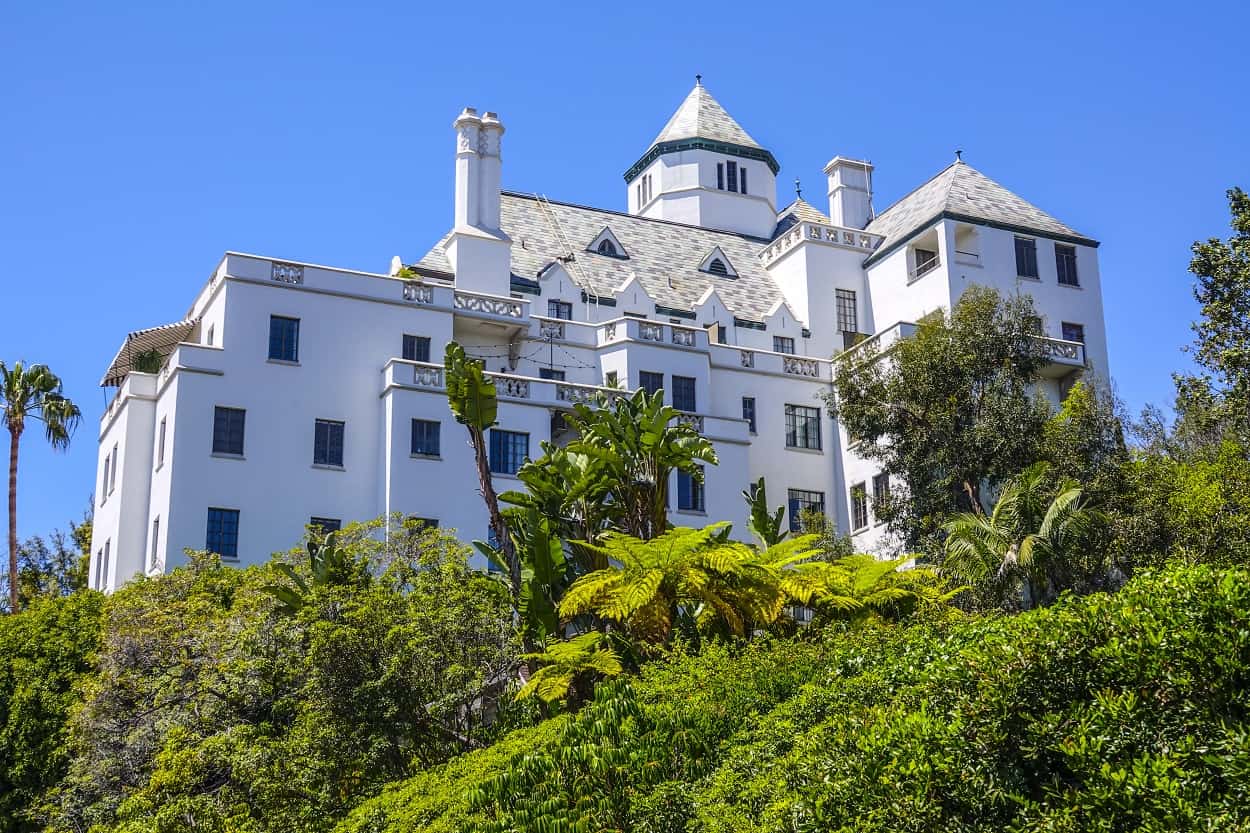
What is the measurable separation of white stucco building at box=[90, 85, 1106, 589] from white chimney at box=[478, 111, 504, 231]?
0.09 meters

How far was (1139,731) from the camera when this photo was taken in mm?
12031

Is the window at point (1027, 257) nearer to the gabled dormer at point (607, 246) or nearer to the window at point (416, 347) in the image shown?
the gabled dormer at point (607, 246)

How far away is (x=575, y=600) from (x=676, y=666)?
329 centimetres

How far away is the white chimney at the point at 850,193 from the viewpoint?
5781 centimetres

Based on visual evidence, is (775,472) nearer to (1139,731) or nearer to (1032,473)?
(1032,473)

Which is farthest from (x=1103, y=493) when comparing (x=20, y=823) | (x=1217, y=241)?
(x=20, y=823)

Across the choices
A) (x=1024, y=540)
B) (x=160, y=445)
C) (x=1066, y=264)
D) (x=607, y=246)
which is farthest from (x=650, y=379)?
(x=1066, y=264)

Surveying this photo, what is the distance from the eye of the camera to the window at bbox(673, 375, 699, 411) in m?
45.8

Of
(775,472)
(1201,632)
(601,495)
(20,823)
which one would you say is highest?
(775,472)

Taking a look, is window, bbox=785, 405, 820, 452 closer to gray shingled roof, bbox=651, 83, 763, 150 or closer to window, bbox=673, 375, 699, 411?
window, bbox=673, 375, 699, 411

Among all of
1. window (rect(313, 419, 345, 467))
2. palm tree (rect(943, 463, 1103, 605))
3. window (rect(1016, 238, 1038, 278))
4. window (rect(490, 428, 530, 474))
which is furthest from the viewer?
window (rect(1016, 238, 1038, 278))

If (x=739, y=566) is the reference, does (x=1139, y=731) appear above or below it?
below

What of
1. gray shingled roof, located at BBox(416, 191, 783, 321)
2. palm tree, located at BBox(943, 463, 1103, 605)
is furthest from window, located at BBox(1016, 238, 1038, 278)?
palm tree, located at BBox(943, 463, 1103, 605)

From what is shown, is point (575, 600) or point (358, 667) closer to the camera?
point (575, 600)
